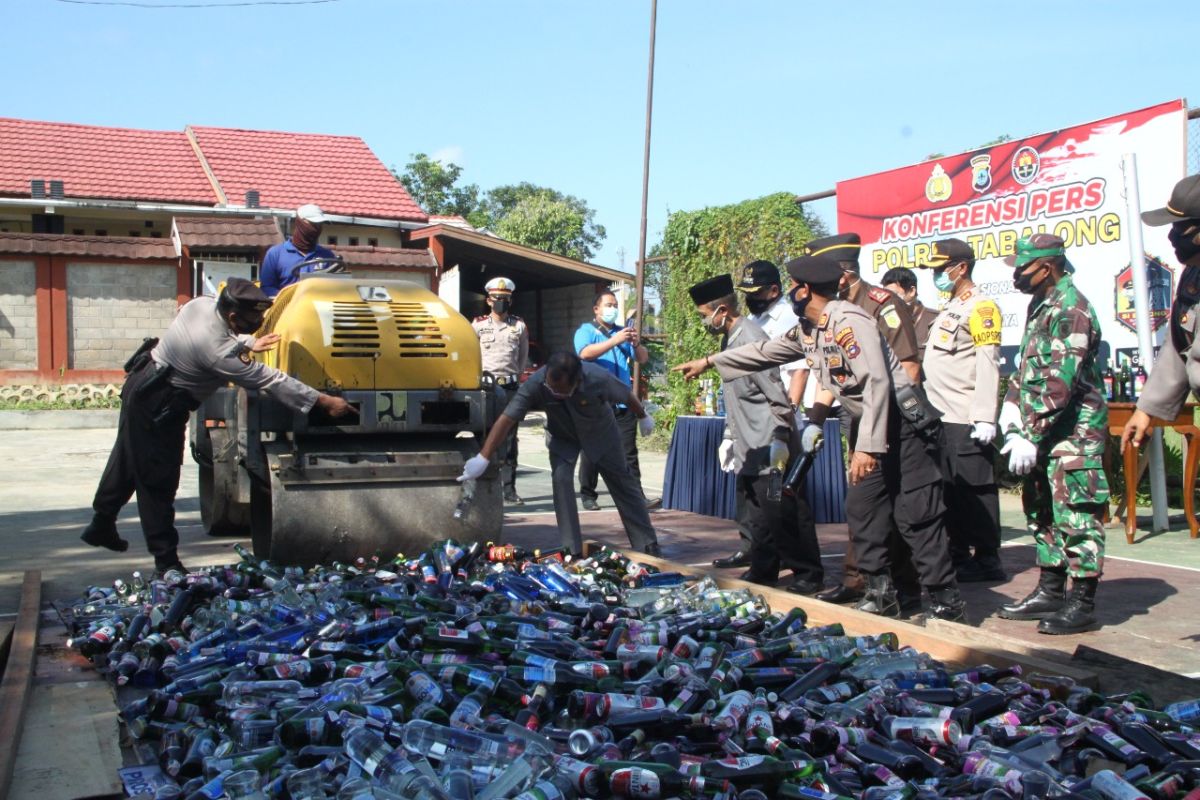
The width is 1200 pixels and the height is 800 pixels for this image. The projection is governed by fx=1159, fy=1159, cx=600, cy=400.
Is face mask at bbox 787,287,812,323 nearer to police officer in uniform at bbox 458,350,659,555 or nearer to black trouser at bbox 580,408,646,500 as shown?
police officer in uniform at bbox 458,350,659,555

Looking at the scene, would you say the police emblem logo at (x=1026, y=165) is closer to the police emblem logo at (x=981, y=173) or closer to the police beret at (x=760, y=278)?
the police emblem logo at (x=981, y=173)

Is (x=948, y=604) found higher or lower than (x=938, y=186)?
lower

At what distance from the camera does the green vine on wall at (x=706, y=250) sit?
13.7 m

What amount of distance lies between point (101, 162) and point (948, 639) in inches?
1008

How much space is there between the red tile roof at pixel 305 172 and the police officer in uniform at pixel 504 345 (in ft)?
52.0

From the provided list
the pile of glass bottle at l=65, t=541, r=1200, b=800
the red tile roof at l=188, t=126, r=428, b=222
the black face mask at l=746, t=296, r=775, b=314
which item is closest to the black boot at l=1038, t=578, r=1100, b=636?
the pile of glass bottle at l=65, t=541, r=1200, b=800

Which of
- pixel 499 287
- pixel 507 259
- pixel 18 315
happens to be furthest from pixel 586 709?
pixel 18 315

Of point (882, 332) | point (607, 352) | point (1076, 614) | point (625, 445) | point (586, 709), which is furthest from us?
point (607, 352)

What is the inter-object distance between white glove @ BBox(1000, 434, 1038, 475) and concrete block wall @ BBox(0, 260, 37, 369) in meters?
21.6

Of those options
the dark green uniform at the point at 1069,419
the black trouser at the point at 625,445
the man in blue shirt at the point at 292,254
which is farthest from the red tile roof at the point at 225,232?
the dark green uniform at the point at 1069,419

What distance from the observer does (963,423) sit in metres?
7.14

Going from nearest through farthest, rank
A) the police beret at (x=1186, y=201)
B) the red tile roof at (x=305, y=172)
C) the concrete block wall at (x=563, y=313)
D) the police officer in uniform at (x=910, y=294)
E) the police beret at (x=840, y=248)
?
the police beret at (x=1186, y=201) → the police beret at (x=840, y=248) → the police officer in uniform at (x=910, y=294) → the concrete block wall at (x=563, y=313) → the red tile roof at (x=305, y=172)

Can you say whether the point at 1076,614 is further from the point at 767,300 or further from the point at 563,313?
the point at 563,313

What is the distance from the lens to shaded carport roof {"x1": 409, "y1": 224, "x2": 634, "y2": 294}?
2261cm
